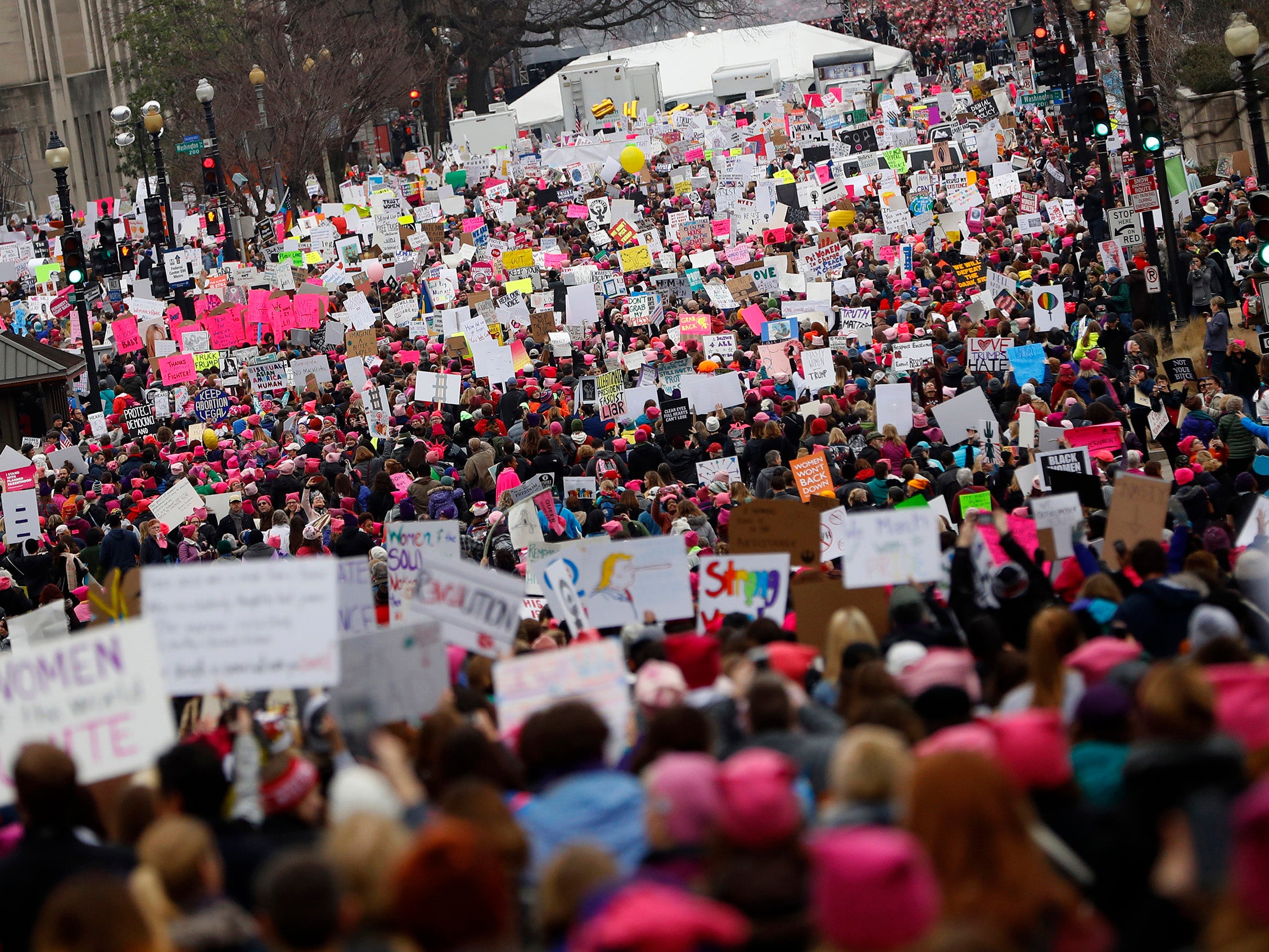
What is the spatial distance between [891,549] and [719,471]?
668cm

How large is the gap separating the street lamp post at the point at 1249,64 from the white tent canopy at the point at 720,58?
4410cm

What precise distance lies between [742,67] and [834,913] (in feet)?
206

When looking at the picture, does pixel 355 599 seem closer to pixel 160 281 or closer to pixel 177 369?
pixel 177 369

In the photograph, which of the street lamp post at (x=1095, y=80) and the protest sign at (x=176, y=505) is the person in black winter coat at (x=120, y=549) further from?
the street lamp post at (x=1095, y=80)

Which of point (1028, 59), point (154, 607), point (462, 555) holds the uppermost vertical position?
point (1028, 59)

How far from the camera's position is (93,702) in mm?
6129

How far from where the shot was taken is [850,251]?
89.2ft

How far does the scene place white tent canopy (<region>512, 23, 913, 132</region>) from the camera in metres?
63.0

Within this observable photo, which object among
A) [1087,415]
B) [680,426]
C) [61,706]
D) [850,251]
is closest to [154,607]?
[61,706]

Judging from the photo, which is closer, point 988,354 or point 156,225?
point 988,354

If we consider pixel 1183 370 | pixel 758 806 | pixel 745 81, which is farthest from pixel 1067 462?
pixel 745 81

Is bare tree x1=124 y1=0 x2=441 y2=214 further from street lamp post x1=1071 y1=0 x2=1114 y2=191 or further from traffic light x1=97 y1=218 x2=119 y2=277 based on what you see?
street lamp post x1=1071 y1=0 x2=1114 y2=191

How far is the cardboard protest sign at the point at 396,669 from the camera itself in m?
6.77

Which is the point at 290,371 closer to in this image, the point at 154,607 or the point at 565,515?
the point at 565,515
